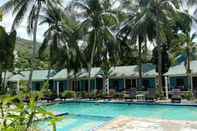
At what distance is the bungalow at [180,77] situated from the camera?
89.6 feet

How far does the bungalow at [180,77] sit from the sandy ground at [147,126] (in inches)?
650

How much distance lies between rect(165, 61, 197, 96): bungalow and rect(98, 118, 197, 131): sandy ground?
16.5m

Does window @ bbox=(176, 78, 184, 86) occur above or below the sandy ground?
above

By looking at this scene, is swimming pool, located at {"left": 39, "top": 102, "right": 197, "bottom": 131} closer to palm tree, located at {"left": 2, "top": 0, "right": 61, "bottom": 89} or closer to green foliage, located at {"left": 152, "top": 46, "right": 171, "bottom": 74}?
palm tree, located at {"left": 2, "top": 0, "right": 61, "bottom": 89}

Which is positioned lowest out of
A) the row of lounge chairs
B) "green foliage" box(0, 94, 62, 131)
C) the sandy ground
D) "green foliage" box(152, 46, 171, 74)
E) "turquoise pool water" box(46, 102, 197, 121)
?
"turquoise pool water" box(46, 102, 197, 121)

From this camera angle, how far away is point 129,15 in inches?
1141

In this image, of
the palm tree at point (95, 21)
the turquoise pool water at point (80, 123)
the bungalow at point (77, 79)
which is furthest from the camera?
the bungalow at point (77, 79)

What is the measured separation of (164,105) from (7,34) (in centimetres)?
Result: 1431

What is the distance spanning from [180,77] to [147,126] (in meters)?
19.9

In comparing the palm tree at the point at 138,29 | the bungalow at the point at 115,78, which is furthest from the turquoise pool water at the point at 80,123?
the bungalow at the point at 115,78

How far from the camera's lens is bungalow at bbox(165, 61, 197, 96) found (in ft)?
89.6

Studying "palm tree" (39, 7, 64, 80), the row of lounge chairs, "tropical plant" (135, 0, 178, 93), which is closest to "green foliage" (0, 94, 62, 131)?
the row of lounge chairs

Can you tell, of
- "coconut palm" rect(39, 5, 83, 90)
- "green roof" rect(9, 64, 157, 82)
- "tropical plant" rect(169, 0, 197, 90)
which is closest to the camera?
"tropical plant" rect(169, 0, 197, 90)

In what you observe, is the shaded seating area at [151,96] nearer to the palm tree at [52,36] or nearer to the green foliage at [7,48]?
the palm tree at [52,36]
